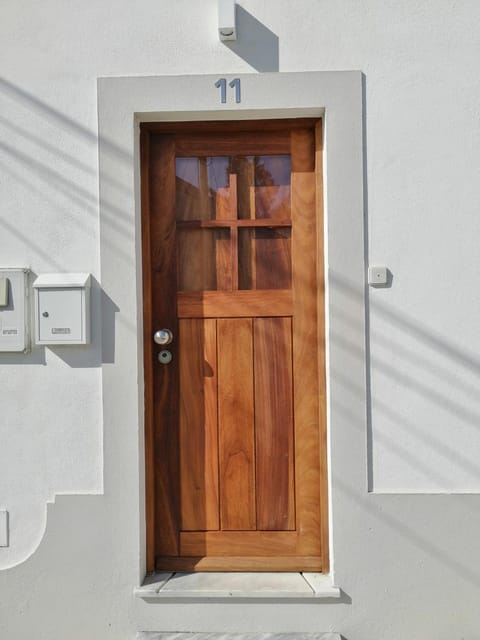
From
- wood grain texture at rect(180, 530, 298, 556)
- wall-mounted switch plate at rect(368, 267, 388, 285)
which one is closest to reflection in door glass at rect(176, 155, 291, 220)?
wall-mounted switch plate at rect(368, 267, 388, 285)

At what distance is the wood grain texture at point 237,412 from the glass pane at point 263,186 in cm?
54

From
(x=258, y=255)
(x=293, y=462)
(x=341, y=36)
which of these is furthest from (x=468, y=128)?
(x=293, y=462)

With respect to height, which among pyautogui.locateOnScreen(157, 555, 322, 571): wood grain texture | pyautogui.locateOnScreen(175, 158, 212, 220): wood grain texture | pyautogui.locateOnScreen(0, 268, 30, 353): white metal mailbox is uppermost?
pyautogui.locateOnScreen(175, 158, 212, 220): wood grain texture

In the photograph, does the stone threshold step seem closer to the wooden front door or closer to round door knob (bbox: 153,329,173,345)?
the wooden front door

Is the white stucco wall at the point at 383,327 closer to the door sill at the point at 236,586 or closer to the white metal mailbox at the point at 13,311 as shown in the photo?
the door sill at the point at 236,586

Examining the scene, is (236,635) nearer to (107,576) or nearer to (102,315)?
(107,576)

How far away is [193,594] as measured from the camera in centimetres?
292

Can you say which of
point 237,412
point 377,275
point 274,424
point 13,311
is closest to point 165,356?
point 237,412

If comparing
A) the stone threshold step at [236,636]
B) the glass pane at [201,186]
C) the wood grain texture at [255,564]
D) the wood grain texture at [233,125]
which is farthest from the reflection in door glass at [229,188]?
the stone threshold step at [236,636]

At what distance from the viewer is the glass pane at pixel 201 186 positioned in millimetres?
3191

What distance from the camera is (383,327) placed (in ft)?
9.79

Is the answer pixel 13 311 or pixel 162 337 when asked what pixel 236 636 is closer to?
pixel 162 337

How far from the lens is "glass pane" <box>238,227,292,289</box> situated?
3174 millimetres

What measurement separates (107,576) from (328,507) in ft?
3.55
